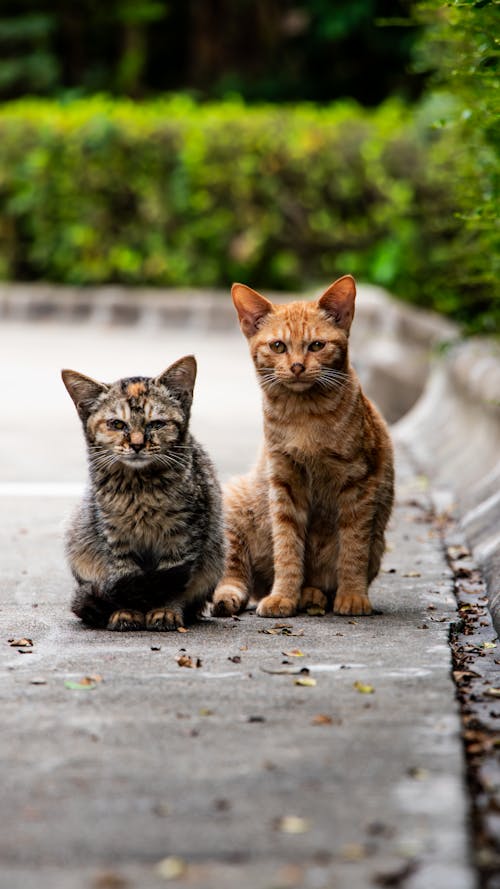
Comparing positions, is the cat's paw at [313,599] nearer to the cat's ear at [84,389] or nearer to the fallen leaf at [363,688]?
the cat's ear at [84,389]

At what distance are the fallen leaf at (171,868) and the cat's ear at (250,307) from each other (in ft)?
9.87

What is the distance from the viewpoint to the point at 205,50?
2952 centimetres

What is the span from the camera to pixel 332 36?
26359mm

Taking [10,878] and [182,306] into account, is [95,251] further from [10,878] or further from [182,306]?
[10,878]

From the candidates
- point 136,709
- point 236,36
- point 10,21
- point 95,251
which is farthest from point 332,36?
point 136,709

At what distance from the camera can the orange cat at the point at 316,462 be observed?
5.38 m

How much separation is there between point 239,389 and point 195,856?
1035 cm

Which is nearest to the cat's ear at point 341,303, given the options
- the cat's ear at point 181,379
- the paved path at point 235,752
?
the cat's ear at point 181,379

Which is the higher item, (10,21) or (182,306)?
(10,21)

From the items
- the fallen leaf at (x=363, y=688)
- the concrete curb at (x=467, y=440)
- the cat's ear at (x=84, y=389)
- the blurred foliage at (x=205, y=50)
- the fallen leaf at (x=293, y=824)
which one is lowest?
the fallen leaf at (x=293, y=824)

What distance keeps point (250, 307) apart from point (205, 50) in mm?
25120

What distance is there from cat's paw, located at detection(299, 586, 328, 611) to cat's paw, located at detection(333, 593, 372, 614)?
0.13 metres

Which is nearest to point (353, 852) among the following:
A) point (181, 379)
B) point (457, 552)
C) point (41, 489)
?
point (181, 379)

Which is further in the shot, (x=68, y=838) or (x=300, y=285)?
(x=300, y=285)
